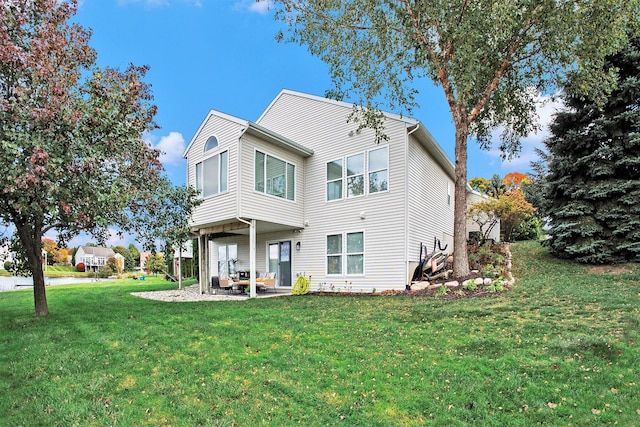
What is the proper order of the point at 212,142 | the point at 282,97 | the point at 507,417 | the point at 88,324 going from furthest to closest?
the point at 282,97 → the point at 212,142 → the point at 88,324 → the point at 507,417

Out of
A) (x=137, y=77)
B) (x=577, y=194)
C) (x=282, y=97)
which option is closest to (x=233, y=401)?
(x=137, y=77)

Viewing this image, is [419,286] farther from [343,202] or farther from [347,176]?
[347,176]

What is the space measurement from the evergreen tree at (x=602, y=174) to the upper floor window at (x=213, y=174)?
1271 centimetres

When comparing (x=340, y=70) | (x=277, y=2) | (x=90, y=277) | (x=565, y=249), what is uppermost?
(x=277, y=2)

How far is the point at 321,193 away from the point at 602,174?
407 inches

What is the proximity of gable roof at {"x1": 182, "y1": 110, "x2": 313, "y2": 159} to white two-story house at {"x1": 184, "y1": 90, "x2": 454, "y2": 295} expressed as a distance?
0.13 ft

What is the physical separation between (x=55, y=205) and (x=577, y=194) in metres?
16.1

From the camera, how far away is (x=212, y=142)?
42.2 ft

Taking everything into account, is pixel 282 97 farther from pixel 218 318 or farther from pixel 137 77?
pixel 218 318

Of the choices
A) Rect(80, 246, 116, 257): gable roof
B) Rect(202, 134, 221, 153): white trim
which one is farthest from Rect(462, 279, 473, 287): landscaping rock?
Rect(80, 246, 116, 257): gable roof

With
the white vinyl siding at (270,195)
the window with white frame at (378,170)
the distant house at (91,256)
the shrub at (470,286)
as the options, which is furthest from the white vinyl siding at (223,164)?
the distant house at (91,256)

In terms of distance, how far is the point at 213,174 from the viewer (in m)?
12.8

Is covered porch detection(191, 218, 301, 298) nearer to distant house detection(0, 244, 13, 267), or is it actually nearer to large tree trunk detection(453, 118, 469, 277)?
distant house detection(0, 244, 13, 267)

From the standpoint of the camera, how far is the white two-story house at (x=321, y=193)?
11766mm
